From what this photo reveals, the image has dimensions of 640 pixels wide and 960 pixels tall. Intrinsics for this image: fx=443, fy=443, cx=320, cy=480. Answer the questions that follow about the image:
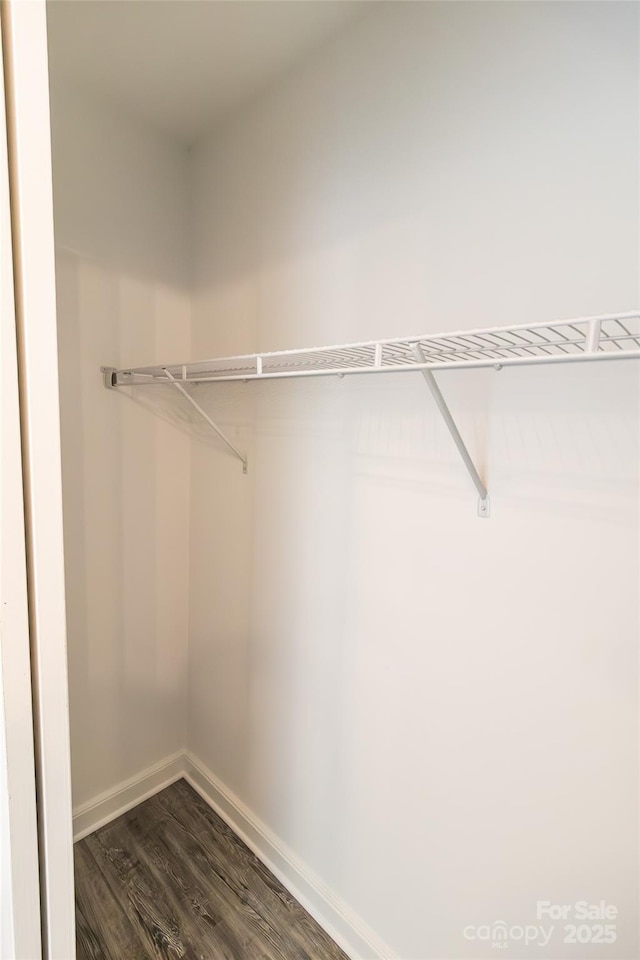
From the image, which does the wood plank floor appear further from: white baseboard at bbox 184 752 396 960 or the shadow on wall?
the shadow on wall

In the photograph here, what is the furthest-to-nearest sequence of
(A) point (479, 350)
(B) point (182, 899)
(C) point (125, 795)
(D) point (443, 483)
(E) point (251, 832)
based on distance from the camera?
(C) point (125, 795) < (E) point (251, 832) < (B) point (182, 899) < (D) point (443, 483) < (A) point (479, 350)

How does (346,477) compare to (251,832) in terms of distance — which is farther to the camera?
(251,832)

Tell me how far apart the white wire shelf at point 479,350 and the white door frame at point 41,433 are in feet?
1.61

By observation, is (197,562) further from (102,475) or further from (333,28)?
(333,28)

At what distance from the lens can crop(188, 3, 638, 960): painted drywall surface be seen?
0.87 metres

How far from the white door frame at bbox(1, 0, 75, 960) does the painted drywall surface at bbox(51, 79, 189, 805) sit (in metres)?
1.18

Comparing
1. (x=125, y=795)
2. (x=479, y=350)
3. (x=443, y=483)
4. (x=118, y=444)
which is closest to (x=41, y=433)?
(x=479, y=350)

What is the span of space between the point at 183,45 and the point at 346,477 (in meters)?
1.35

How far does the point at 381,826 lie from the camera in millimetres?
1292

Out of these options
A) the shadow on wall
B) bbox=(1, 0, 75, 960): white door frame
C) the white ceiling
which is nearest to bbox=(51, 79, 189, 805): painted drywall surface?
the shadow on wall

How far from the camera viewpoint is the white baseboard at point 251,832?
1367 millimetres

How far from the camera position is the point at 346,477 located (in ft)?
4.30

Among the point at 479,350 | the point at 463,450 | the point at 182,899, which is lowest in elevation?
the point at 182,899

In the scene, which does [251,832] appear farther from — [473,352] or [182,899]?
[473,352]
